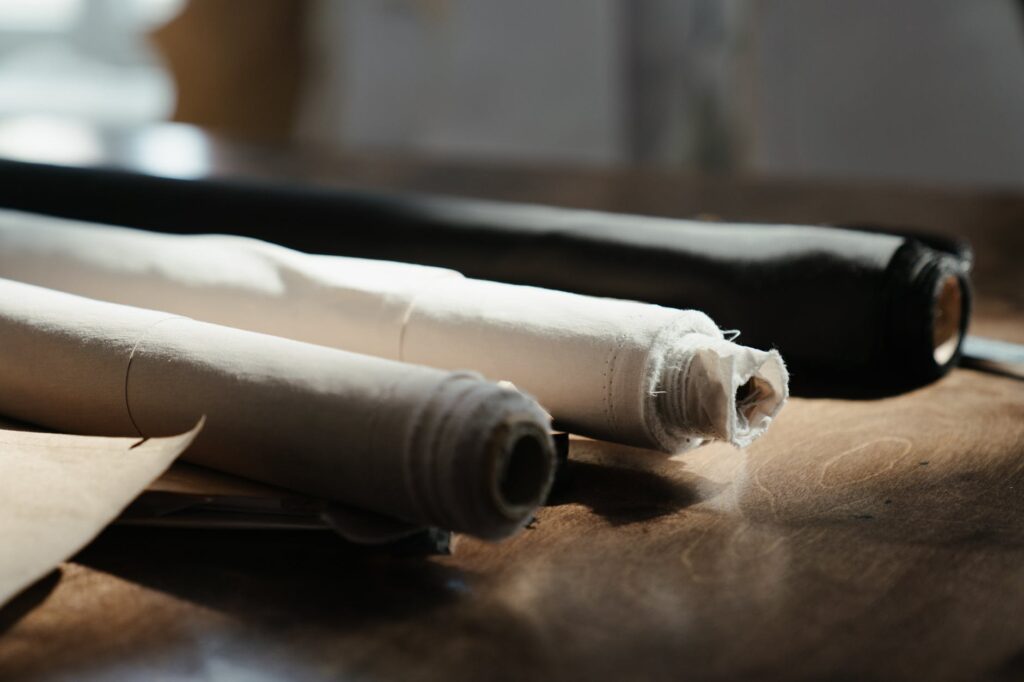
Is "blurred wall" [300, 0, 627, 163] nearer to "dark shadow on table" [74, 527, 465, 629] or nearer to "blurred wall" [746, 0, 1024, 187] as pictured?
"blurred wall" [746, 0, 1024, 187]

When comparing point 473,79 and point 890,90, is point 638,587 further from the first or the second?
point 473,79

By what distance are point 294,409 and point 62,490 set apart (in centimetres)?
10

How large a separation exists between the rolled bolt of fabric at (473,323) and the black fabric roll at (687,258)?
164 millimetres

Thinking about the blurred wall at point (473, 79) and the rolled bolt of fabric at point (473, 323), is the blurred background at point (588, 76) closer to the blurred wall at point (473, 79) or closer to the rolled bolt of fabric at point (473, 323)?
the blurred wall at point (473, 79)

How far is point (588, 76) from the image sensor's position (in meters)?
3.12

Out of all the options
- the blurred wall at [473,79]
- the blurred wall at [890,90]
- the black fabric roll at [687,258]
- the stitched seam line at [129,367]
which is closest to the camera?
the stitched seam line at [129,367]

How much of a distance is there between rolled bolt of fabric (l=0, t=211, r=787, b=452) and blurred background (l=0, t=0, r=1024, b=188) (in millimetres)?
1861

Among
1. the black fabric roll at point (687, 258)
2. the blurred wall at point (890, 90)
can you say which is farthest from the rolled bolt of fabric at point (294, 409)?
the blurred wall at point (890, 90)

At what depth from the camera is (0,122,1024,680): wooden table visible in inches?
15.6

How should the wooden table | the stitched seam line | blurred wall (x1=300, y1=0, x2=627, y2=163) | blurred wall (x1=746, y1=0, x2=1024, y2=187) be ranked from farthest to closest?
blurred wall (x1=300, y1=0, x2=627, y2=163) → blurred wall (x1=746, y1=0, x2=1024, y2=187) → the stitched seam line → the wooden table

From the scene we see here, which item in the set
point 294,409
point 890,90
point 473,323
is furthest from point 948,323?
point 890,90

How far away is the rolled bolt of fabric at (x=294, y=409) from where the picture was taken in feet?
1.46

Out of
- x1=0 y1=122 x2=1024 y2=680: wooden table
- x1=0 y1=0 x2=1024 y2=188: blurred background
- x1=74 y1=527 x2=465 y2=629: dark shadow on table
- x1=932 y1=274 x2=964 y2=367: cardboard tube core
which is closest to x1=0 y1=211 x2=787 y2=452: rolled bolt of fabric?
x1=0 y1=122 x2=1024 y2=680: wooden table

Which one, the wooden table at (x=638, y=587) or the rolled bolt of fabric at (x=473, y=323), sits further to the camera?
the rolled bolt of fabric at (x=473, y=323)
